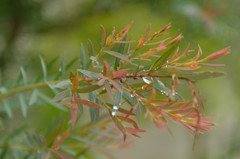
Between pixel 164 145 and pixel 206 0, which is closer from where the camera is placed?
pixel 206 0

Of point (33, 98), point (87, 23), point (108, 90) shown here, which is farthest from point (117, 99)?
point (87, 23)

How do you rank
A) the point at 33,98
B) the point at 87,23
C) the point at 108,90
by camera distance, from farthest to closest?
the point at 87,23
the point at 33,98
the point at 108,90

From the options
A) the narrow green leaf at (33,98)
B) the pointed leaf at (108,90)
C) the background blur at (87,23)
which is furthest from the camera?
the background blur at (87,23)

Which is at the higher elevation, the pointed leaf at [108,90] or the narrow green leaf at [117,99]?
the pointed leaf at [108,90]

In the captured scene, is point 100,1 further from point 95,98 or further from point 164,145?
point 164,145

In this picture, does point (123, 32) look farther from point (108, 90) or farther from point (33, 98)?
point (33, 98)

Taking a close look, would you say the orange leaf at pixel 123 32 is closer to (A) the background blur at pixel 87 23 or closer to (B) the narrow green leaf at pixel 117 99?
(B) the narrow green leaf at pixel 117 99

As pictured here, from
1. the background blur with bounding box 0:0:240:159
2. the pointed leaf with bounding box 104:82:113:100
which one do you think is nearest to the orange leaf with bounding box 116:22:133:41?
the pointed leaf with bounding box 104:82:113:100

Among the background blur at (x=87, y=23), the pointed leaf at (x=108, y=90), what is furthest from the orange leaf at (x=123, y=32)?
the background blur at (x=87, y=23)

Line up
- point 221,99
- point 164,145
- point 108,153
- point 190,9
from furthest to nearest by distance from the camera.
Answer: point 164,145 → point 221,99 → point 190,9 → point 108,153

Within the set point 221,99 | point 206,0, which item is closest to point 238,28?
point 206,0

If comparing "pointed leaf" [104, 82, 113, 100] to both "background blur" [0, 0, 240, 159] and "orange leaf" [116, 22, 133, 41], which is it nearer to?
"orange leaf" [116, 22, 133, 41]
